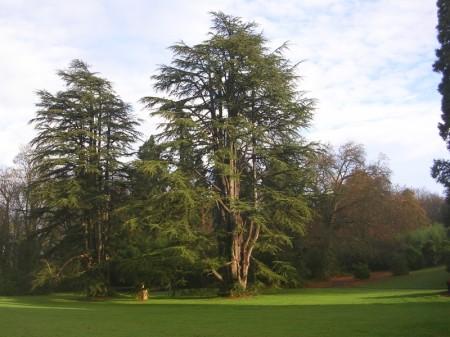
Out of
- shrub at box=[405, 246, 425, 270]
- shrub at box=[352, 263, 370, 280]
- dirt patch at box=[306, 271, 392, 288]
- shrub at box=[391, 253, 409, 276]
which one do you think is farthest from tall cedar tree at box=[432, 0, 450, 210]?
shrub at box=[405, 246, 425, 270]

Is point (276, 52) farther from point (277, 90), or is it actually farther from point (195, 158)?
point (195, 158)

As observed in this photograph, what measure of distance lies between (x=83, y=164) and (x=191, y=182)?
10.6m

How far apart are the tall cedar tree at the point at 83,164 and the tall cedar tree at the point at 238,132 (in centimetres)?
816

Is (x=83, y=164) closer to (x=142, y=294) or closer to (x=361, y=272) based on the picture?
(x=142, y=294)

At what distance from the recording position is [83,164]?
39.2 metres

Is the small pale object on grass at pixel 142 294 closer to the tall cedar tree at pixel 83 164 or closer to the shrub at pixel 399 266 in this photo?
the tall cedar tree at pixel 83 164

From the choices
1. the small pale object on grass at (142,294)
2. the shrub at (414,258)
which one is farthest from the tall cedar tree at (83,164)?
the shrub at (414,258)

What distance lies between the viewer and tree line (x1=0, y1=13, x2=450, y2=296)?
106ft

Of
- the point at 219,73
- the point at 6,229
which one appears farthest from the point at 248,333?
the point at 6,229

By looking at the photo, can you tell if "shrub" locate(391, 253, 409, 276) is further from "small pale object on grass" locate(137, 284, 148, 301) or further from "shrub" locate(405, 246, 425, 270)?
"small pale object on grass" locate(137, 284, 148, 301)

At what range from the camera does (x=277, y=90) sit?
1319 inches

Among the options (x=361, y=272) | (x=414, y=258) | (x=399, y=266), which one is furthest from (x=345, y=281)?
(x=414, y=258)

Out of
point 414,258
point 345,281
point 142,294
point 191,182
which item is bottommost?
point 345,281

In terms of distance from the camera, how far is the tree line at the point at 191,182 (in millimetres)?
32375
